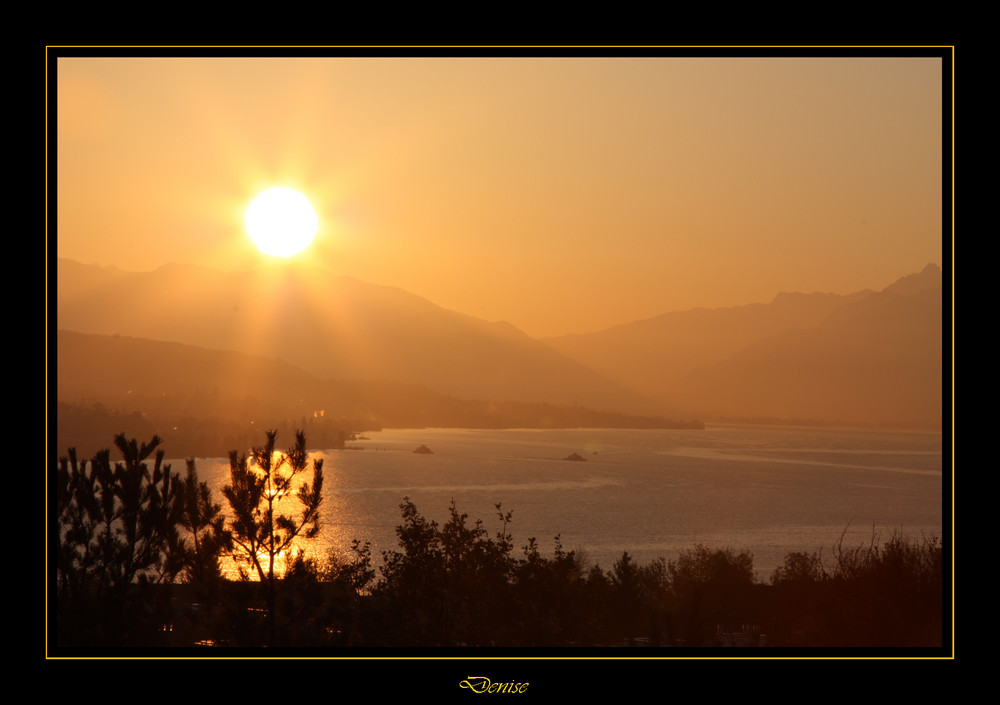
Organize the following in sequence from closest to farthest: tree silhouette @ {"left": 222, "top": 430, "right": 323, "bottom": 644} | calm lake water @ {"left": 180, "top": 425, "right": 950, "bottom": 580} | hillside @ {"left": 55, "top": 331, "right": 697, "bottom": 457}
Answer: tree silhouette @ {"left": 222, "top": 430, "right": 323, "bottom": 644} < calm lake water @ {"left": 180, "top": 425, "right": 950, "bottom": 580} < hillside @ {"left": 55, "top": 331, "right": 697, "bottom": 457}

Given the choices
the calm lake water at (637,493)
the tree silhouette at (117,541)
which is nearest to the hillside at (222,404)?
the calm lake water at (637,493)

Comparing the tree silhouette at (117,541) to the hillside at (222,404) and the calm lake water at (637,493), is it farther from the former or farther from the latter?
the hillside at (222,404)

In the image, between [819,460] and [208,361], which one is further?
[208,361]

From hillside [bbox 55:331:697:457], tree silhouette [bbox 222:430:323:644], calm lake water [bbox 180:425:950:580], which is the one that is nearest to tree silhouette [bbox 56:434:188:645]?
tree silhouette [bbox 222:430:323:644]

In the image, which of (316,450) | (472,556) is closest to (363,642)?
(472,556)

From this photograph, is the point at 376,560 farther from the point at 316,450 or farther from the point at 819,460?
the point at 819,460

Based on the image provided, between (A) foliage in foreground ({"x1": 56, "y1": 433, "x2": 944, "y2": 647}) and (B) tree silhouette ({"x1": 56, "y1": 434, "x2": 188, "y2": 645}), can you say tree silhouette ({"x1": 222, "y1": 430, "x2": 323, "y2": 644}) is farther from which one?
(B) tree silhouette ({"x1": 56, "y1": 434, "x2": 188, "y2": 645})
